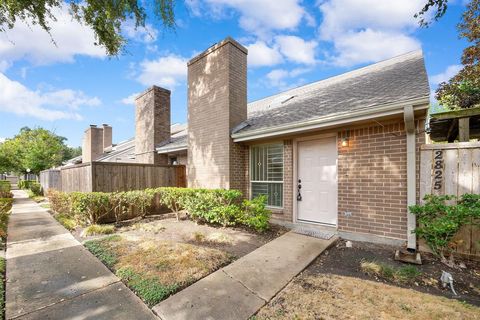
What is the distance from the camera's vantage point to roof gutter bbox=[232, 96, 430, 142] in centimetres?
392

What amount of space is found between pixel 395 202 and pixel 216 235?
3973 mm

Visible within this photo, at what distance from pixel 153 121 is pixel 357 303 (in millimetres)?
10250

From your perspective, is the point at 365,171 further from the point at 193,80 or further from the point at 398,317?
the point at 193,80

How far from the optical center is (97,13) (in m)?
5.24

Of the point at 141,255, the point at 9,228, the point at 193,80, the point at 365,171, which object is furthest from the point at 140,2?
the point at 9,228

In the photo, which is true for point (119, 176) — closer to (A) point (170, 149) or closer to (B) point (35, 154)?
(A) point (170, 149)

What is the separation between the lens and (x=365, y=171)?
4879mm

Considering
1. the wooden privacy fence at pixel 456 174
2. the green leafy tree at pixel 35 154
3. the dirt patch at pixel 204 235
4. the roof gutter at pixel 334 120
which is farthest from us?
the green leafy tree at pixel 35 154

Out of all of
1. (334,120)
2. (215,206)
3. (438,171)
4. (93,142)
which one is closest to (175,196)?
(215,206)

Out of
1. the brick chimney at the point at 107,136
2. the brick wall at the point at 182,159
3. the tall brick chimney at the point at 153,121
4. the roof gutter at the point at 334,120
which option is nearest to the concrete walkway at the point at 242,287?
the roof gutter at the point at 334,120

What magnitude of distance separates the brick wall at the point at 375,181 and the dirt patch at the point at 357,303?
202cm

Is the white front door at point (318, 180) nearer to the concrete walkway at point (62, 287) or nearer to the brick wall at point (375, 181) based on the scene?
the brick wall at point (375, 181)

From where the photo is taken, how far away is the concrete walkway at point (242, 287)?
2395mm

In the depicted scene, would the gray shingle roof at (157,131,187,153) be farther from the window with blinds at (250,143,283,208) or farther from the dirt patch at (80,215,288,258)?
the dirt patch at (80,215,288,258)
